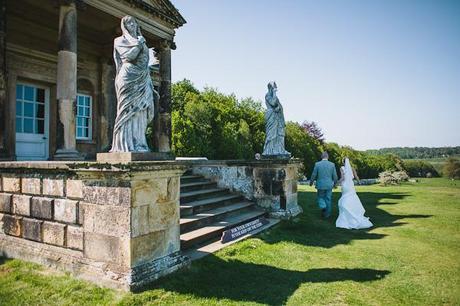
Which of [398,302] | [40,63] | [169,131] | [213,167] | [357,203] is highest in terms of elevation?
[40,63]

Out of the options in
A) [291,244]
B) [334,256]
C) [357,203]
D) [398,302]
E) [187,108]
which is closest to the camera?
[398,302]

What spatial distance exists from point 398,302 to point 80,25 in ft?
43.5

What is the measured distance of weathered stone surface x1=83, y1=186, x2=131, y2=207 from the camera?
4168 millimetres

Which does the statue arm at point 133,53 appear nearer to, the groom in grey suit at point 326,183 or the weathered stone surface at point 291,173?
the weathered stone surface at point 291,173

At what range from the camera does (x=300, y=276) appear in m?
4.92

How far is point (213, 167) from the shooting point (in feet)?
31.8

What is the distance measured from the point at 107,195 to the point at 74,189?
3.06 ft

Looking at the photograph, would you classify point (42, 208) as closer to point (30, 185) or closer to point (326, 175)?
point (30, 185)

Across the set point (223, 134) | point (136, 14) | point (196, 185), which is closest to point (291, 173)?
point (196, 185)

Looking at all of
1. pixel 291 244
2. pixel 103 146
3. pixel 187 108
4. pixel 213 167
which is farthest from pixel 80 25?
pixel 187 108

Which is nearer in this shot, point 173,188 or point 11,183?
point 173,188

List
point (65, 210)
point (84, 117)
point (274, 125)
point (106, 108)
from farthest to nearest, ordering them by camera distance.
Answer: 1. point (106, 108)
2. point (84, 117)
3. point (274, 125)
4. point (65, 210)

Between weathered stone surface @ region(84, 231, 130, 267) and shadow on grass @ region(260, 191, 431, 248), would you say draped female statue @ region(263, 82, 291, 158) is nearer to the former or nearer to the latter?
shadow on grass @ region(260, 191, 431, 248)

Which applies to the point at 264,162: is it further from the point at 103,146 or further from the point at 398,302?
the point at 103,146
